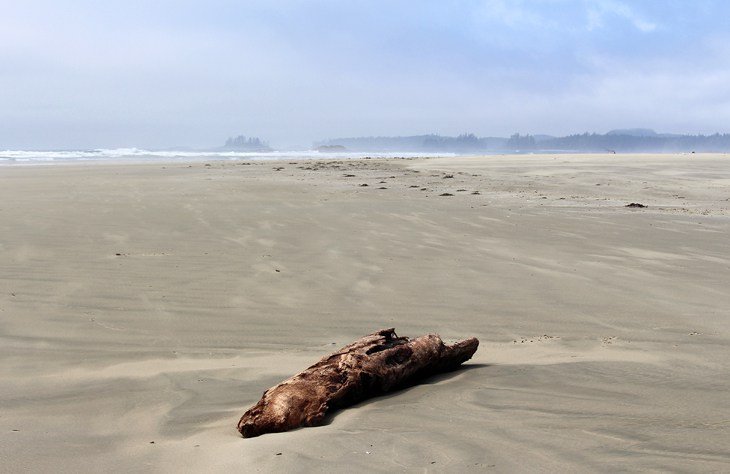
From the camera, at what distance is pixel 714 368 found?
12.2ft

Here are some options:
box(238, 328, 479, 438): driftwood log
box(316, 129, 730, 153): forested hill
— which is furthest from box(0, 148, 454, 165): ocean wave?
box(316, 129, 730, 153): forested hill

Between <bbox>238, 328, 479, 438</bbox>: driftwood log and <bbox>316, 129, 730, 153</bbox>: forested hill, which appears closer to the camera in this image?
<bbox>238, 328, 479, 438</bbox>: driftwood log

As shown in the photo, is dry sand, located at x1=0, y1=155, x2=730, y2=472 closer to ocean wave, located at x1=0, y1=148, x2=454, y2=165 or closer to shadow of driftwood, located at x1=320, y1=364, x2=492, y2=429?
shadow of driftwood, located at x1=320, y1=364, x2=492, y2=429

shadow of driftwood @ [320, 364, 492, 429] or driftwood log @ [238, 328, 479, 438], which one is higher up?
driftwood log @ [238, 328, 479, 438]

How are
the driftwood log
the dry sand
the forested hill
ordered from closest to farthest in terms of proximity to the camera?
1. the dry sand
2. the driftwood log
3. the forested hill

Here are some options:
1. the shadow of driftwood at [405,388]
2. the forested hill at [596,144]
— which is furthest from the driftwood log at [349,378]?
the forested hill at [596,144]

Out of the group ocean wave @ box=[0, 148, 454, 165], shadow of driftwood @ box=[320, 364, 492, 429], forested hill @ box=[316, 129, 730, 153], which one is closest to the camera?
shadow of driftwood @ box=[320, 364, 492, 429]

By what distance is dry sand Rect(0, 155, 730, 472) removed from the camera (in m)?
2.64

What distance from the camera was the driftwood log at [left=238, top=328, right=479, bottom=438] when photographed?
2.91 meters

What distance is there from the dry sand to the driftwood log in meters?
0.10

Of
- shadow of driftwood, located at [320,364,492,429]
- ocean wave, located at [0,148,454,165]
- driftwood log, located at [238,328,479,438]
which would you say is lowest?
shadow of driftwood, located at [320,364,492,429]

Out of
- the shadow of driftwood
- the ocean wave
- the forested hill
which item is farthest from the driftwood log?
the forested hill

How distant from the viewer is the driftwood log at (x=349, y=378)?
2.91 metres

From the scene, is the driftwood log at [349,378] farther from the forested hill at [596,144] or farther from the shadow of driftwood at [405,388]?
the forested hill at [596,144]
